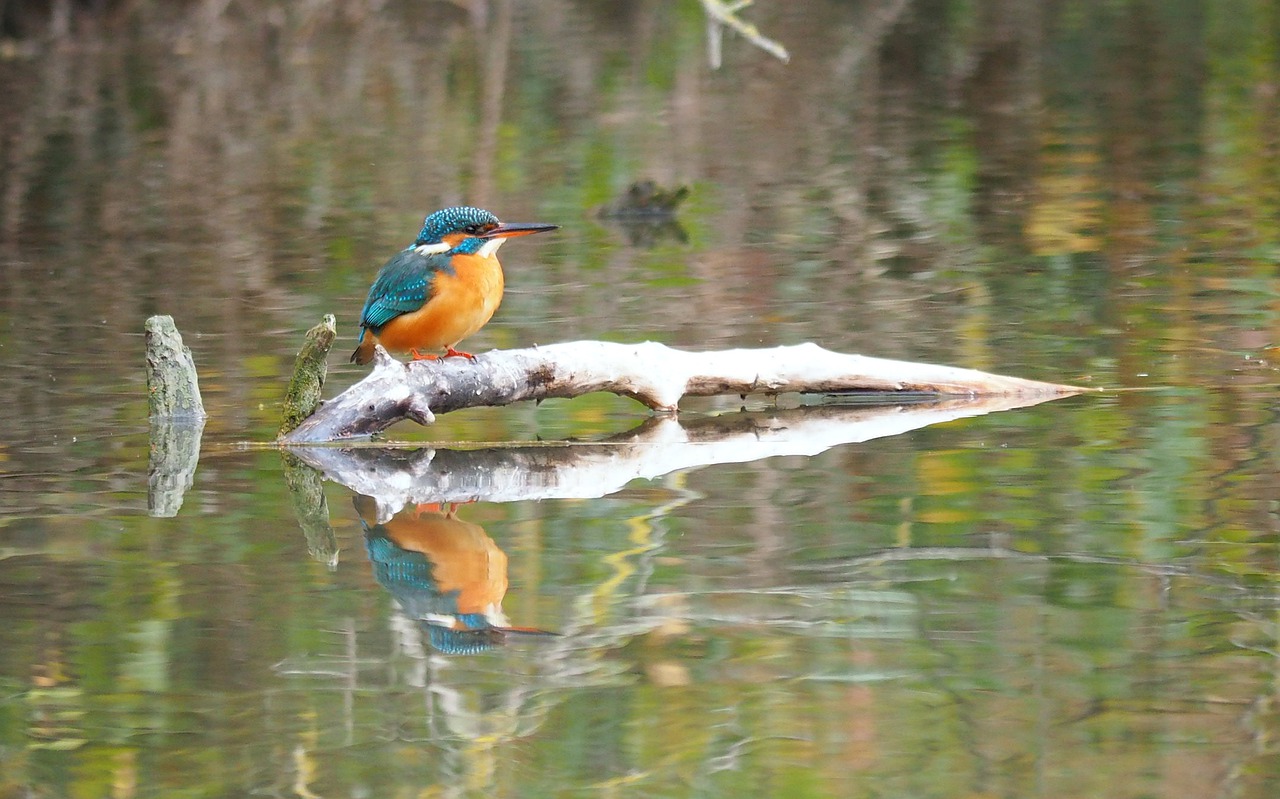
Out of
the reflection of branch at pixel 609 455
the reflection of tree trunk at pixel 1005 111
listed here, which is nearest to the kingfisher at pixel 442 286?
the reflection of branch at pixel 609 455

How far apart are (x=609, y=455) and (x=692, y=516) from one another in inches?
38.0

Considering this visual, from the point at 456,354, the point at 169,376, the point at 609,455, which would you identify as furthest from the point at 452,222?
the point at 169,376

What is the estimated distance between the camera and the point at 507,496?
6176 mm

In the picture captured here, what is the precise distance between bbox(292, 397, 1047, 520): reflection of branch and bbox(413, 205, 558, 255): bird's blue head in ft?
2.43

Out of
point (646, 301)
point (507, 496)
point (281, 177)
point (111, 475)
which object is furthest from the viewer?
point (281, 177)

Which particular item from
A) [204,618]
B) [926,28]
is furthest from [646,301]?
[926,28]

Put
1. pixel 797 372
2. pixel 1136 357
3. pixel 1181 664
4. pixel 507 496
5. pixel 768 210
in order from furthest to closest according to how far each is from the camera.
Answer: pixel 768 210 → pixel 1136 357 → pixel 797 372 → pixel 507 496 → pixel 1181 664

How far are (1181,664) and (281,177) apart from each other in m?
12.9

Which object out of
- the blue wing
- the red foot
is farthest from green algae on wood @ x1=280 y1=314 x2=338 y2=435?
the red foot

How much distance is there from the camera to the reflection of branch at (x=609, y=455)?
630cm

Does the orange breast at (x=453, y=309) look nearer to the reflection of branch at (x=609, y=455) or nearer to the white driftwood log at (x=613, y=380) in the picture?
the white driftwood log at (x=613, y=380)

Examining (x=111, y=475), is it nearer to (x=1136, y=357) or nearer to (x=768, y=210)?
(x=1136, y=357)

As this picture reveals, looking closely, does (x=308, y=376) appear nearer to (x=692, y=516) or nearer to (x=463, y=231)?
(x=463, y=231)

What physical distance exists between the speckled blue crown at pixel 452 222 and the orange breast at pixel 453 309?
12 centimetres
